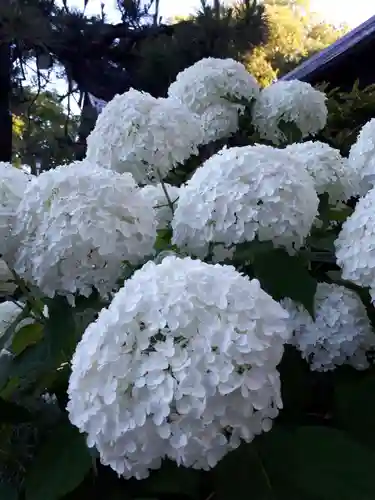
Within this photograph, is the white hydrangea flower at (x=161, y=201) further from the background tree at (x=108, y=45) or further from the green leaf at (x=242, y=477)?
the background tree at (x=108, y=45)

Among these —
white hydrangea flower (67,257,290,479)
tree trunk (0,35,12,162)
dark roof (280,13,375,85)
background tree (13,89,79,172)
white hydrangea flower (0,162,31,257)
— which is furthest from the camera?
background tree (13,89,79,172)

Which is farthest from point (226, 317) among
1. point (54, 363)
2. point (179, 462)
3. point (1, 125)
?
point (1, 125)

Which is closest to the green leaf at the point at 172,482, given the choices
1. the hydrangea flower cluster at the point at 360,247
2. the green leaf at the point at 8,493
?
the green leaf at the point at 8,493

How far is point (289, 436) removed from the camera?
662mm

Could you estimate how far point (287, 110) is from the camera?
51.8 inches

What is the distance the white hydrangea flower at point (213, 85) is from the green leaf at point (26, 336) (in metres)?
0.62

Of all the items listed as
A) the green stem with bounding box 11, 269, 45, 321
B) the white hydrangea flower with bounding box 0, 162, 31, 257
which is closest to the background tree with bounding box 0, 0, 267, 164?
the white hydrangea flower with bounding box 0, 162, 31, 257

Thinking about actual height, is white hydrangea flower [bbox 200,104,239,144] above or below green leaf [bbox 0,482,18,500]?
above

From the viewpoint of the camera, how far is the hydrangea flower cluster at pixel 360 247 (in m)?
0.74

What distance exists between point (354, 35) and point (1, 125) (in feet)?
5.43

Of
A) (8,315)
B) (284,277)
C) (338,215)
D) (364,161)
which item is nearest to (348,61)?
(364,161)

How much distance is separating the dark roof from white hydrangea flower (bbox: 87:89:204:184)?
6.79 ft

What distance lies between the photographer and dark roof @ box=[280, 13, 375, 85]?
2.91m

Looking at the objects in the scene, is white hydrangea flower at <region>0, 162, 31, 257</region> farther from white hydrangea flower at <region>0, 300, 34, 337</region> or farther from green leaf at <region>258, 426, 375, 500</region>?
green leaf at <region>258, 426, 375, 500</region>
